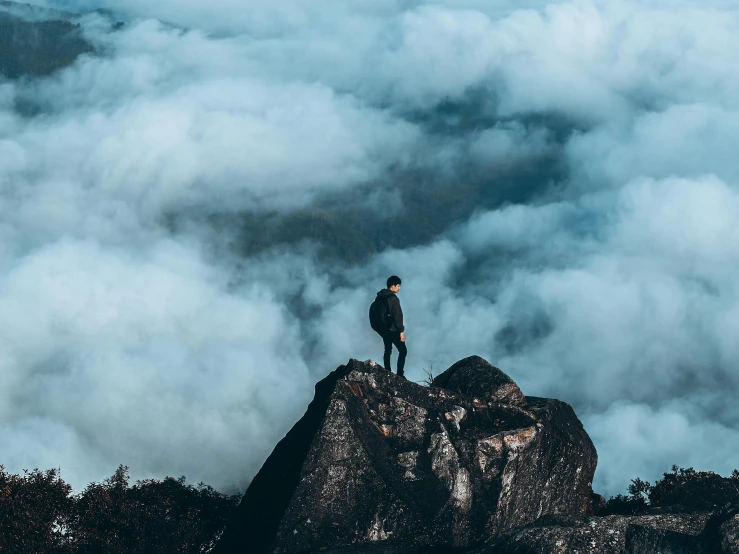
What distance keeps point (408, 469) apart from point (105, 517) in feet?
29.3

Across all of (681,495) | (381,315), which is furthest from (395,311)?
(681,495)

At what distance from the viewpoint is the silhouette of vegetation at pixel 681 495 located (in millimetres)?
21078

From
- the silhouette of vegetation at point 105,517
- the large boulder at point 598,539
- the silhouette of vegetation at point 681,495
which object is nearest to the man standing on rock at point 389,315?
the silhouette of vegetation at point 105,517

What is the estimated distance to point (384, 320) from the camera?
24.9m

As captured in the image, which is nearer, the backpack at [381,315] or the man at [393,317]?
the man at [393,317]

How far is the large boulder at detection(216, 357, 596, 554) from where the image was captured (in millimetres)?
18766

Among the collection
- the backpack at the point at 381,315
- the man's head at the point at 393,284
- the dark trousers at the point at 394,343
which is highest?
the man's head at the point at 393,284

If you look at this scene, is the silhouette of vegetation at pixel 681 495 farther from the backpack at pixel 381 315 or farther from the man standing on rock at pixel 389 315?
the backpack at pixel 381 315

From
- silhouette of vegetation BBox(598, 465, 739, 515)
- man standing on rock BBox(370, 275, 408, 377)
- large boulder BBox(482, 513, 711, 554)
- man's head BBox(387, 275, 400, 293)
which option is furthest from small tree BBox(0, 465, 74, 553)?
silhouette of vegetation BBox(598, 465, 739, 515)

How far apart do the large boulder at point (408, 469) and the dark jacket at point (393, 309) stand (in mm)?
2755

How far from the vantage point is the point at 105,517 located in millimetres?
23281

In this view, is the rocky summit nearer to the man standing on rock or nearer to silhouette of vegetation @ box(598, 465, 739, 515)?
silhouette of vegetation @ box(598, 465, 739, 515)

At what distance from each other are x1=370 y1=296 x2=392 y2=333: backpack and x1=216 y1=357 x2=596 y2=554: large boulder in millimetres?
2804

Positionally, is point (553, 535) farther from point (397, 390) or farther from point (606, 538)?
point (397, 390)
